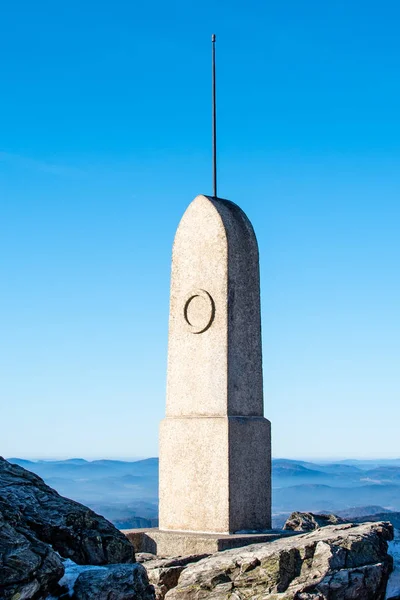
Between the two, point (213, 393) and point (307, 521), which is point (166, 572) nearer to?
point (213, 393)

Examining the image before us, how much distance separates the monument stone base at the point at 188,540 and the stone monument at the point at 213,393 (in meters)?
0.02

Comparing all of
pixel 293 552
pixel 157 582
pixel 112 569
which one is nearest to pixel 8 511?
pixel 112 569

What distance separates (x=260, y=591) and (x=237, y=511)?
88.3 inches

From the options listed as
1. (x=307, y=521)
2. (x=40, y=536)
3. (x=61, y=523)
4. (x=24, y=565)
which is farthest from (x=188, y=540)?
(x=24, y=565)

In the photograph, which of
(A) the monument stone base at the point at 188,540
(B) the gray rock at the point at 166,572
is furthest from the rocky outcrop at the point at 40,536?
(A) the monument stone base at the point at 188,540

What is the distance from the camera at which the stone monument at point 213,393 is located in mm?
12156

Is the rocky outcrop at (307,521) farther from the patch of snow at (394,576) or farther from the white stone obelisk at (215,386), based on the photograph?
the patch of snow at (394,576)

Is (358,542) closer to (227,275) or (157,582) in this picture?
(157,582)

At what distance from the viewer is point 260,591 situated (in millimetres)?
9891

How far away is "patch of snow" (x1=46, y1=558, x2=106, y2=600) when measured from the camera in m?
8.15

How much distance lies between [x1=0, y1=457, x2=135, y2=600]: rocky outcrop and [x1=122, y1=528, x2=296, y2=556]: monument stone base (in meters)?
2.10

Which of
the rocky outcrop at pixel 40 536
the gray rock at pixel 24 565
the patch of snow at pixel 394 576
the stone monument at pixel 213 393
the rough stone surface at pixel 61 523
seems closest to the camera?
the gray rock at pixel 24 565

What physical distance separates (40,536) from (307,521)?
214 inches

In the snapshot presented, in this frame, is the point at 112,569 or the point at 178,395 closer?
the point at 112,569
